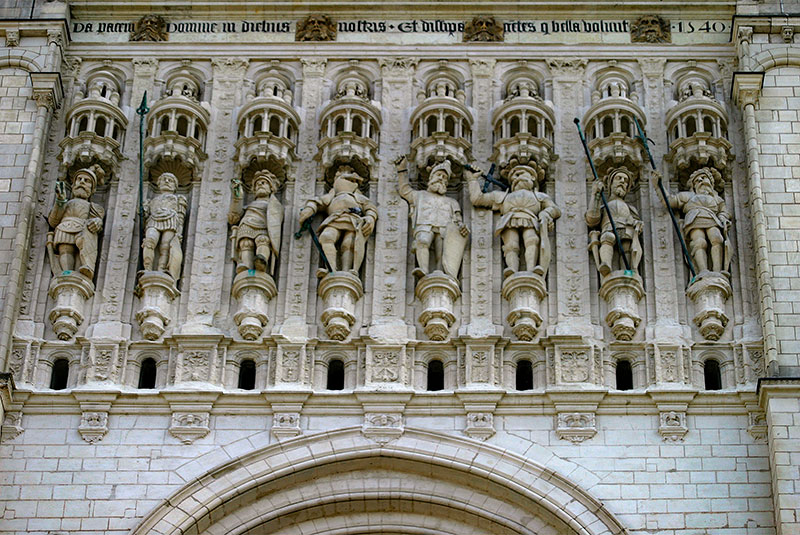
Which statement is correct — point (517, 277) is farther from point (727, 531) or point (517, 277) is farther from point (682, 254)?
point (727, 531)

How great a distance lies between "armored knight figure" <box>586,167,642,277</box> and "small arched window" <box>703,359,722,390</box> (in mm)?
1529

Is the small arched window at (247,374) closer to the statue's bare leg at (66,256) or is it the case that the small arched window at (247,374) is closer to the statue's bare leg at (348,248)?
the statue's bare leg at (348,248)

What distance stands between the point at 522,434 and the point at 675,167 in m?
4.47

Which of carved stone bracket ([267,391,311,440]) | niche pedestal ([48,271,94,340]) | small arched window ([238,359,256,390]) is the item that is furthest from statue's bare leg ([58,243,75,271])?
carved stone bracket ([267,391,311,440])

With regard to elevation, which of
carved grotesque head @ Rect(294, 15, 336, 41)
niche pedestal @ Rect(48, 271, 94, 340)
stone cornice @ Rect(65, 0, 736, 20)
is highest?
stone cornice @ Rect(65, 0, 736, 20)

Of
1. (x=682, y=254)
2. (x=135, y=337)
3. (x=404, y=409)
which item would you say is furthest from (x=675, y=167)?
(x=135, y=337)

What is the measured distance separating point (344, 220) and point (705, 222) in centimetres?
445

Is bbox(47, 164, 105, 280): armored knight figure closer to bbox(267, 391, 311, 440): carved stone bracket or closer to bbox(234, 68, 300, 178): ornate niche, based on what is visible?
bbox(234, 68, 300, 178): ornate niche

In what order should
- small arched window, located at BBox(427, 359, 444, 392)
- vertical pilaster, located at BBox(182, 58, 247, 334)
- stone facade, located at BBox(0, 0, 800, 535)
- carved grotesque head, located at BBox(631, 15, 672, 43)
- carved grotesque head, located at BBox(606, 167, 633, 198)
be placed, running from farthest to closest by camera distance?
carved grotesque head, located at BBox(631, 15, 672, 43) → carved grotesque head, located at BBox(606, 167, 633, 198) → vertical pilaster, located at BBox(182, 58, 247, 334) → small arched window, located at BBox(427, 359, 444, 392) → stone facade, located at BBox(0, 0, 800, 535)

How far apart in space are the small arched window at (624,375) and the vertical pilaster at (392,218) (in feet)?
8.43

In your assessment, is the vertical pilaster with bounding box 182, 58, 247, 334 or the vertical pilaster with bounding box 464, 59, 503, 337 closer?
the vertical pilaster with bounding box 464, 59, 503, 337

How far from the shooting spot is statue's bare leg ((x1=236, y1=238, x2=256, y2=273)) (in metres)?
23.5

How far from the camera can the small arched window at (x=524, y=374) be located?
74.7ft

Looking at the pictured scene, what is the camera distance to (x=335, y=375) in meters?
23.0
